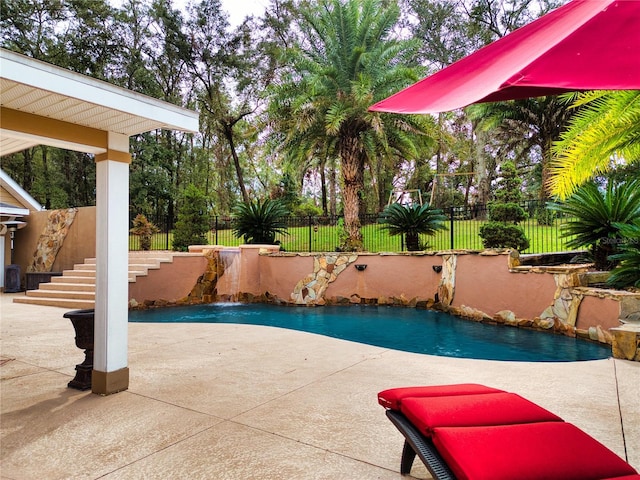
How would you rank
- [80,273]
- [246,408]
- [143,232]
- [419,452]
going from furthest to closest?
1. [143,232]
2. [80,273]
3. [246,408]
4. [419,452]

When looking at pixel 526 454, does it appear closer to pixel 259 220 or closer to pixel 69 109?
pixel 69 109

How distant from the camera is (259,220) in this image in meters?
14.7

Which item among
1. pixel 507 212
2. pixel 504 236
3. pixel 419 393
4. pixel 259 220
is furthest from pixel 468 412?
pixel 259 220

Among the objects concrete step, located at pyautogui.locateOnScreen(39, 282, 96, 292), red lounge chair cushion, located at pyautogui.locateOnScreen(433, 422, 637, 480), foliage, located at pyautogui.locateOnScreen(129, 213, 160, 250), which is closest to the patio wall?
concrete step, located at pyautogui.locateOnScreen(39, 282, 96, 292)

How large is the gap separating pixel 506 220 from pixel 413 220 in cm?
246

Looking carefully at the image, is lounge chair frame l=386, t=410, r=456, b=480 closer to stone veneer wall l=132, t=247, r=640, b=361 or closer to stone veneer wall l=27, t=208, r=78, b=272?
stone veneer wall l=132, t=247, r=640, b=361

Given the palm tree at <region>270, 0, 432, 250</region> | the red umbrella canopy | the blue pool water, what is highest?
the palm tree at <region>270, 0, 432, 250</region>

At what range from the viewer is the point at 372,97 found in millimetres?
13344

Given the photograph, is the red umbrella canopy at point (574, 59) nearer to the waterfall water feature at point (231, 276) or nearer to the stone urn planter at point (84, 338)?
the stone urn planter at point (84, 338)

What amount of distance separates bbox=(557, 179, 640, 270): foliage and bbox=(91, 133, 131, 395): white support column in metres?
8.03

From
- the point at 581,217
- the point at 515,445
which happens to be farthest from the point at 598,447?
the point at 581,217

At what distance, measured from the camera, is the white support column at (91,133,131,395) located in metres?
3.77

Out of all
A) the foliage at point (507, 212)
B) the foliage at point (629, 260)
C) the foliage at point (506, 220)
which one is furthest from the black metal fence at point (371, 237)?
the foliage at point (629, 260)

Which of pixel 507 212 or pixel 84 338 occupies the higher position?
pixel 507 212
